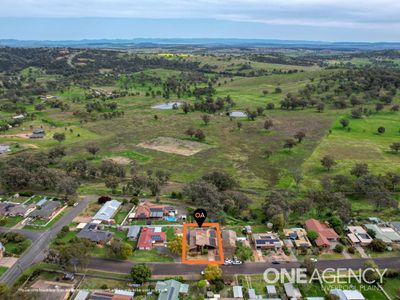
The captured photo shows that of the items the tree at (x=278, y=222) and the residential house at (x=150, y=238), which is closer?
the residential house at (x=150, y=238)

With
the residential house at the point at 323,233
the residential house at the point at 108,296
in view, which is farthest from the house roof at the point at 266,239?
the residential house at the point at 108,296

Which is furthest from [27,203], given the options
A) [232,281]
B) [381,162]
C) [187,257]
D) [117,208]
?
[381,162]

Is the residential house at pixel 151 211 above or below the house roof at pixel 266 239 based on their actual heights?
below

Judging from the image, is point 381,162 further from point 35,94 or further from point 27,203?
point 35,94

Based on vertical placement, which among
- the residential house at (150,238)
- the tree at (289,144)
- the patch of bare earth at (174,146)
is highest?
the tree at (289,144)

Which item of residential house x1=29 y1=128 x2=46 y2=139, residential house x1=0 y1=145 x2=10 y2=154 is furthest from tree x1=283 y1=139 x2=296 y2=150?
residential house x1=0 y1=145 x2=10 y2=154

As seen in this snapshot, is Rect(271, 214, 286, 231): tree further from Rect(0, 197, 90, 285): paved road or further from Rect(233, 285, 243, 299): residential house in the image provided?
Rect(0, 197, 90, 285): paved road

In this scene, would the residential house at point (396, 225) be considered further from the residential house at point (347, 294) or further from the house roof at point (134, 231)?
the house roof at point (134, 231)
